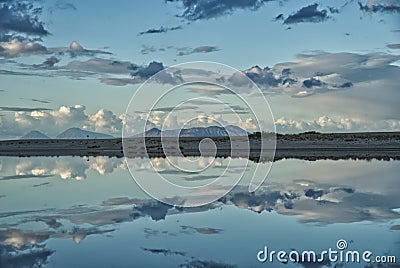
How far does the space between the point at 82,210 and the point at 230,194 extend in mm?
6871

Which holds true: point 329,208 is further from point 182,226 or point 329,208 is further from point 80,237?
point 80,237

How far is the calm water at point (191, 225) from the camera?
1155 cm

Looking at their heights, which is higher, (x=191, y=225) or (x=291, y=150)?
(x=291, y=150)

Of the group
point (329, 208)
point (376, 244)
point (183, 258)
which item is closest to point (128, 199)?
point (329, 208)

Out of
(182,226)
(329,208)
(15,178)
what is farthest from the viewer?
(15,178)

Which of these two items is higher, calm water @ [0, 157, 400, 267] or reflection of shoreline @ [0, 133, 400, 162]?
reflection of shoreline @ [0, 133, 400, 162]

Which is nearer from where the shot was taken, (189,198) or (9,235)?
(9,235)

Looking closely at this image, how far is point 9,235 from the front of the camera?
13906 mm

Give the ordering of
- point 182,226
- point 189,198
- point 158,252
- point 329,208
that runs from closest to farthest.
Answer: point 158,252 → point 182,226 → point 329,208 → point 189,198

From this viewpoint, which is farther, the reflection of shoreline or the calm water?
the reflection of shoreline

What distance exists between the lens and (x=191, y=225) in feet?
49.8

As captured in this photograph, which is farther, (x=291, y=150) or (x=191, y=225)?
(x=291, y=150)

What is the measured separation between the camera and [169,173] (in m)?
31.5

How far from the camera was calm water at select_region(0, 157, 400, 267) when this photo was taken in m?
11.5
